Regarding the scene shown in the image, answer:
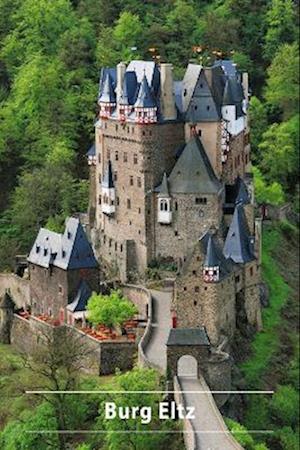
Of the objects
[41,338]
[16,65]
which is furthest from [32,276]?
[16,65]

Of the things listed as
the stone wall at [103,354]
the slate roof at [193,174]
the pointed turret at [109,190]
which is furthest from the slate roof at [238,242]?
the stone wall at [103,354]

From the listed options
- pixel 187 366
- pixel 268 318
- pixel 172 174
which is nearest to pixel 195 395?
pixel 187 366

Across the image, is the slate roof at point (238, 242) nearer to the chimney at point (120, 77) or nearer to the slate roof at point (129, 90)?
the slate roof at point (129, 90)

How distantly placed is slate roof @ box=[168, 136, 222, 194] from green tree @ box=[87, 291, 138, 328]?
3.85 metres

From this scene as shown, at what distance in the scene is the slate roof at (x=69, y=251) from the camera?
37.5 meters

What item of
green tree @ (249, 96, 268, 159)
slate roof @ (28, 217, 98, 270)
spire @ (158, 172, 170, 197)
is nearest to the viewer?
slate roof @ (28, 217, 98, 270)

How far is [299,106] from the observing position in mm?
54469

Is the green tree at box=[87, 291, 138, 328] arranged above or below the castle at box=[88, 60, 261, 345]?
below

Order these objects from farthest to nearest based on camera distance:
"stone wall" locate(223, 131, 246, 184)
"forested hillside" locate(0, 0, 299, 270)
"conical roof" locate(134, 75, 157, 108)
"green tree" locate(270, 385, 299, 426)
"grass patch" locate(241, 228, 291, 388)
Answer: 1. "forested hillside" locate(0, 0, 299, 270)
2. "stone wall" locate(223, 131, 246, 184)
3. "conical roof" locate(134, 75, 157, 108)
4. "grass patch" locate(241, 228, 291, 388)
5. "green tree" locate(270, 385, 299, 426)

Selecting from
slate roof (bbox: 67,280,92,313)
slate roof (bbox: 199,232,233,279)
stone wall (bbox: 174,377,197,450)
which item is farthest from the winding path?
slate roof (bbox: 199,232,233,279)

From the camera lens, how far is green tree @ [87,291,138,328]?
35812mm

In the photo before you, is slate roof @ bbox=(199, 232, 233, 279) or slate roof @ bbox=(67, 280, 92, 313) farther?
slate roof @ bbox=(67, 280, 92, 313)

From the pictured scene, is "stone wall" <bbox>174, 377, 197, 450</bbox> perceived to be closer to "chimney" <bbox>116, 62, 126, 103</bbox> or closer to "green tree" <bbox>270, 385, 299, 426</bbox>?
"green tree" <bbox>270, 385, 299, 426</bbox>

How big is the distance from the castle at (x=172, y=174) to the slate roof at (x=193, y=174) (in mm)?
26
